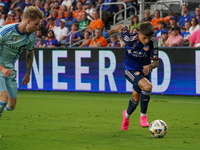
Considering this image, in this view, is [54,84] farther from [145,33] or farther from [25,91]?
[145,33]

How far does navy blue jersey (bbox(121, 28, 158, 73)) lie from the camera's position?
27.0 ft

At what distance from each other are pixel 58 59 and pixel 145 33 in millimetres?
8961

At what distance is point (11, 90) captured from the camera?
302 inches

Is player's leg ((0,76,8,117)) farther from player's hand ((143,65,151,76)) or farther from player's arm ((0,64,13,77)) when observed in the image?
player's hand ((143,65,151,76))

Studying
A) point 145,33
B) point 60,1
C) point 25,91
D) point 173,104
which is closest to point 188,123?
point 145,33

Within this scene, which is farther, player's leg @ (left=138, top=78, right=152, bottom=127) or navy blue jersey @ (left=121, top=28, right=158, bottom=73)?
navy blue jersey @ (left=121, top=28, right=158, bottom=73)

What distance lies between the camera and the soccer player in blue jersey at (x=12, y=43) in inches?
280

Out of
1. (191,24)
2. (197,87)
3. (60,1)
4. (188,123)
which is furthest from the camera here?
(60,1)

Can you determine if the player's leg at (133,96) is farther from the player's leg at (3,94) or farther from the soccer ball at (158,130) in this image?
the player's leg at (3,94)

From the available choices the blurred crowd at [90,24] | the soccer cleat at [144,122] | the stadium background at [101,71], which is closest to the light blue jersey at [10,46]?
the soccer cleat at [144,122]

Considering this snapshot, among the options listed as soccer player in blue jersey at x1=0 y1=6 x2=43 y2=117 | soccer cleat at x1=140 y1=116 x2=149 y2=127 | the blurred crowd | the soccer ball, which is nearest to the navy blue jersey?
soccer cleat at x1=140 y1=116 x2=149 y2=127

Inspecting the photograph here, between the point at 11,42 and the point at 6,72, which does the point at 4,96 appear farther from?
the point at 11,42

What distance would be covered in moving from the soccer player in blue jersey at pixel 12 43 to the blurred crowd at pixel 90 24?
26.9 ft

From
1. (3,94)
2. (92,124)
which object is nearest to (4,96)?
(3,94)
